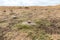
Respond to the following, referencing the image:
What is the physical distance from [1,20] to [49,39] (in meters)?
2.38

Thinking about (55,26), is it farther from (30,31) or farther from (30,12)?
(30,12)

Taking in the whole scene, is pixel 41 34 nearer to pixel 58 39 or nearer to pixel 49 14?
pixel 58 39

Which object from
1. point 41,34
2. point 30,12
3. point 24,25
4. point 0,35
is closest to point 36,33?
point 41,34

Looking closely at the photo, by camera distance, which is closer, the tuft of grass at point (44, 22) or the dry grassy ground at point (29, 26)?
the dry grassy ground at point (29, 26)

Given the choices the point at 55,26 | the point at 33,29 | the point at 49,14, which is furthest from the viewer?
the point at 49,14

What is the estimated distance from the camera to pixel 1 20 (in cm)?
762

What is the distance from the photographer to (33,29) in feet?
21.8

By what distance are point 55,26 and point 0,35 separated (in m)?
2.07

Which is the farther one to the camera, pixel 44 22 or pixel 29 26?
pixel 44 22

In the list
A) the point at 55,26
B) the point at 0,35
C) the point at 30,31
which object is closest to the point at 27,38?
the point at 30,31

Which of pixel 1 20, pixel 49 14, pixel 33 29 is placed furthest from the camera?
pixel 49 14

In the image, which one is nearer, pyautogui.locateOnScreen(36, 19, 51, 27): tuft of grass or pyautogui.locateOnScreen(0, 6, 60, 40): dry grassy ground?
pyautogui.locateOnScreen(0, 6, 60, 40): dry grassy ground

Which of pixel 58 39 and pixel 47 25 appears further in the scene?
pixel 47 25

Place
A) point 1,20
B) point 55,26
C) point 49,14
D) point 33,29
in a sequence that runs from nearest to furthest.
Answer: point 33,29
point 55,26
point 1,20
point 49,14
